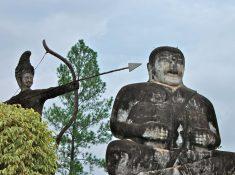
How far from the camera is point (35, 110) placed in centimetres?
1068

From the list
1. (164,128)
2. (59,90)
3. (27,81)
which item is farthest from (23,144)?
(164,128)

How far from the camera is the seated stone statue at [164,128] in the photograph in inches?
317

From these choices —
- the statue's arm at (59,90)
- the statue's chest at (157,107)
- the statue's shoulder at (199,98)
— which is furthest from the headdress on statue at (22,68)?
the statue's shoulder at (199,98)

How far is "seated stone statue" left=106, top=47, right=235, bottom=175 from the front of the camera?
8062mm

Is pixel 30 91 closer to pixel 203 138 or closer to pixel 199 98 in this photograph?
pixel 199 98

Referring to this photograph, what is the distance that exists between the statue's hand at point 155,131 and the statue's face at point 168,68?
776 millimetres

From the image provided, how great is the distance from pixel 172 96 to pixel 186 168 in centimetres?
109

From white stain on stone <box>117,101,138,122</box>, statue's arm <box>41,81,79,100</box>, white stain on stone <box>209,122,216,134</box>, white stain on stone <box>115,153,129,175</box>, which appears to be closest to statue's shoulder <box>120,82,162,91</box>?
white stain on stone <box>117,101,138,122</box>

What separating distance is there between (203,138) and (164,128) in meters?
0.56

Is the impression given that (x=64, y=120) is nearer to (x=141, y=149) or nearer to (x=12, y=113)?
(x=12, y=113)

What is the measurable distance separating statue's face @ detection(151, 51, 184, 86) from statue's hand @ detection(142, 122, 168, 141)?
78 centimetres

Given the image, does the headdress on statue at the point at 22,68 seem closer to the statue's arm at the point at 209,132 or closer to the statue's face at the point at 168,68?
the statue's face at the point at 168,68

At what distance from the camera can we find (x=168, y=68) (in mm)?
8828

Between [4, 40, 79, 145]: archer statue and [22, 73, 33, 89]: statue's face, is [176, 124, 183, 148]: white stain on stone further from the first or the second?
[22, 73, 33, 89]: statue's face
